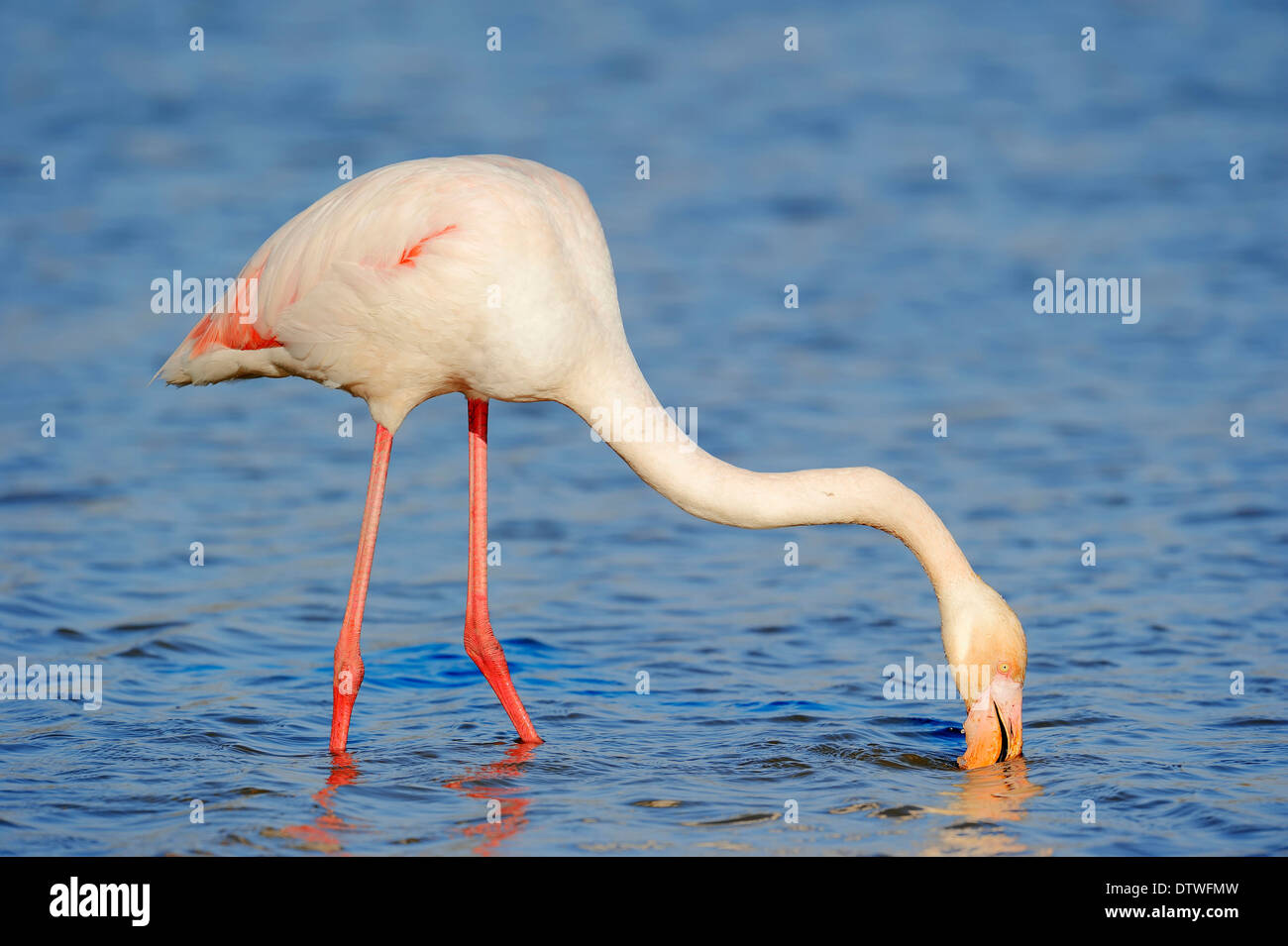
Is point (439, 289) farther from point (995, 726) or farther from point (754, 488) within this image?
point (995, 726)

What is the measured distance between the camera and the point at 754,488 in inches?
284

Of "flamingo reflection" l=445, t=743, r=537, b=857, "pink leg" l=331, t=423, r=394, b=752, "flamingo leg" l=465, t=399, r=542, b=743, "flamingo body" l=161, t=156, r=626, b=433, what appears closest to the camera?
"flamingo reflection" l=445, t=743, r=537, b=857

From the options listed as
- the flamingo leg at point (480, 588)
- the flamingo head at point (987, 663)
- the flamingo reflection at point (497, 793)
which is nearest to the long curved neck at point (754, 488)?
the flamingo head at point (987, 663)

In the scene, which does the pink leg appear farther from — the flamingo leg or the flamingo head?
the flamingo head

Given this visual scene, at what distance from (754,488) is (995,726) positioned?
154cm

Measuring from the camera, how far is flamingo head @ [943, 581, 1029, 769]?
7.20 meters

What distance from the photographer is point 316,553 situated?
1110 cm

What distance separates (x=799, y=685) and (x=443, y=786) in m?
2.40

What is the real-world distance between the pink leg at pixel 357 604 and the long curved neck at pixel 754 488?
114 cm

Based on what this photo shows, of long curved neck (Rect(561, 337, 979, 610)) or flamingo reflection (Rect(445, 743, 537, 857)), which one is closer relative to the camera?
flamingo reflection (Rect(445, 743, 537, 857))

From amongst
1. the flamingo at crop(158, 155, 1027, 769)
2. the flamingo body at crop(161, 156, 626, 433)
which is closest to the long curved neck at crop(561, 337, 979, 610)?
the flamingo at crop(158, 155, 1027, 769)

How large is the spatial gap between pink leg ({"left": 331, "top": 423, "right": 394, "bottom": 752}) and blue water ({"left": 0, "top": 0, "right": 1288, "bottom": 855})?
0.29 m

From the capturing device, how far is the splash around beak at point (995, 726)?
7320 millimetres
